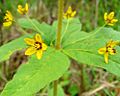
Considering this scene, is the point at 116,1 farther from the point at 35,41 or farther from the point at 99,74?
the point at 35,41

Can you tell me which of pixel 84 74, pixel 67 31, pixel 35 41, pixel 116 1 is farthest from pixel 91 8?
pixel 35 41

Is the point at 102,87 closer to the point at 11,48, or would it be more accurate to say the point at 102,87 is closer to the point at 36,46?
the point at 11,48

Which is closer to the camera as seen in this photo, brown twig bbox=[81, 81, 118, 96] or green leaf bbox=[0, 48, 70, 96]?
green leaf bbox=[0, 48, 70, 96]

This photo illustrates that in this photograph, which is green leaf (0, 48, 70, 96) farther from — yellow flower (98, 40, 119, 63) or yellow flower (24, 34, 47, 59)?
yellow flower (98, 40, 119, 63)

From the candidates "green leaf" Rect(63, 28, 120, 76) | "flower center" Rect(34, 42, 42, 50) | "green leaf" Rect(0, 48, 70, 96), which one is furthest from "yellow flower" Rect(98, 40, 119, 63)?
"flower center" Rect(34, 42, 42, 50)

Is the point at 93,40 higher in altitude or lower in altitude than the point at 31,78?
higher
